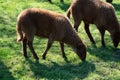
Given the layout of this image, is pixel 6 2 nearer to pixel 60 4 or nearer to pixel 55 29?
pixel 60 4

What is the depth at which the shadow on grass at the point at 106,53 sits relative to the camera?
435 inches

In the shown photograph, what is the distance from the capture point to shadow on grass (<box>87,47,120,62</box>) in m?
11.1

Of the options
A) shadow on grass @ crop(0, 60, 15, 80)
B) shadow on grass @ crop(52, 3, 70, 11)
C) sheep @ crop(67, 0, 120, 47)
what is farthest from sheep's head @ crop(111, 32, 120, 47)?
shadow on grass @ crop(52, 3, 70, 11)

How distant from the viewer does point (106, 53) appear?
11422 millimetres

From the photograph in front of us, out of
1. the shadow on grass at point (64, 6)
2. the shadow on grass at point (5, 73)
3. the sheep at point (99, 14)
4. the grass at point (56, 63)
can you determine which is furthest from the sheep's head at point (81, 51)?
the shadow on grass at point (64, 6)

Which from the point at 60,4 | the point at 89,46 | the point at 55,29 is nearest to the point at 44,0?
the point at 60,4

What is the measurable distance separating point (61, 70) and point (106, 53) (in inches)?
84.7

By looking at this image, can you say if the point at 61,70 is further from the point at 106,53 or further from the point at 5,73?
the point at 106,53

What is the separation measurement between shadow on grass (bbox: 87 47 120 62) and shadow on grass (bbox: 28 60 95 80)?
0.83m

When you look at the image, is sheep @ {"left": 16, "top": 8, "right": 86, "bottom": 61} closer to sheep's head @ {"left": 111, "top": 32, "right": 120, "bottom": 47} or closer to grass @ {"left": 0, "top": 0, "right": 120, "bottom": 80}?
grass @ {"left": 0, "top": 0, "right": 120, "bottom": 80}

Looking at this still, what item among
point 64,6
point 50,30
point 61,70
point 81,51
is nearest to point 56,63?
point 61,70

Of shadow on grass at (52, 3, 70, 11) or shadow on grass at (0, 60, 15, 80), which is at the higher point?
shadow on grass at (0, 60, 15, 80)

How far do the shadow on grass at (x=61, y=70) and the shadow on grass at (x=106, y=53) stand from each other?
83 cm

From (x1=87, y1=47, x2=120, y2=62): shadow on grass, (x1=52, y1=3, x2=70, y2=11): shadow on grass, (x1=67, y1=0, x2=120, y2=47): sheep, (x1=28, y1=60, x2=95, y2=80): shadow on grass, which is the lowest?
(x1=52, y1=3, x2=70, y2=11): shadow on grass
